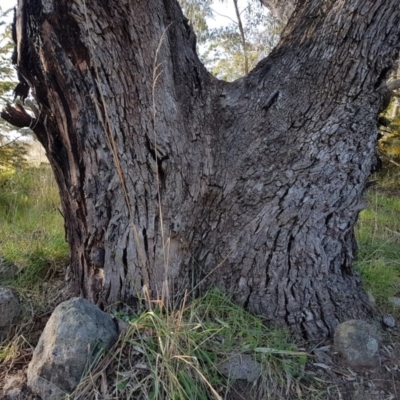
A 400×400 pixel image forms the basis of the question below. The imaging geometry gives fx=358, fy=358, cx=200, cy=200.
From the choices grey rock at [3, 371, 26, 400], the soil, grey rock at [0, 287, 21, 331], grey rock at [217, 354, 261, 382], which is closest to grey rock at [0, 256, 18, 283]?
grey rock at [0, 287, 21, 331]

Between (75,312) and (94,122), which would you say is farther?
(94,122)

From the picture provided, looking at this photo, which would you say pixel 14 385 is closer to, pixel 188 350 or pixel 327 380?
pixel 188 350

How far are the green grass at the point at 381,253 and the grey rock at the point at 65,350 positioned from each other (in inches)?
59.5

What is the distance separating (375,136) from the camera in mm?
1724

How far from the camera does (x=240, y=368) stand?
54.3 inches

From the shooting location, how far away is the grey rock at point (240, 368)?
136 cm

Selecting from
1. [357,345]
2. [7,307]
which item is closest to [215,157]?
[357,345]

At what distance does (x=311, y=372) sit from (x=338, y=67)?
4.30ft

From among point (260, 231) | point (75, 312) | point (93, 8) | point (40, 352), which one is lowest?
point (40, 352)

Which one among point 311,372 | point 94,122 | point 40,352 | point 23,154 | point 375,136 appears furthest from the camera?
point 23,154

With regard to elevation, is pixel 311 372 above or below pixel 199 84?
below

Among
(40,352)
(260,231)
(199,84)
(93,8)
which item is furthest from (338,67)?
(40,352)

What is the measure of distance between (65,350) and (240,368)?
0.66 meters

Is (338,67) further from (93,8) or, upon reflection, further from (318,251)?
(93,8)
